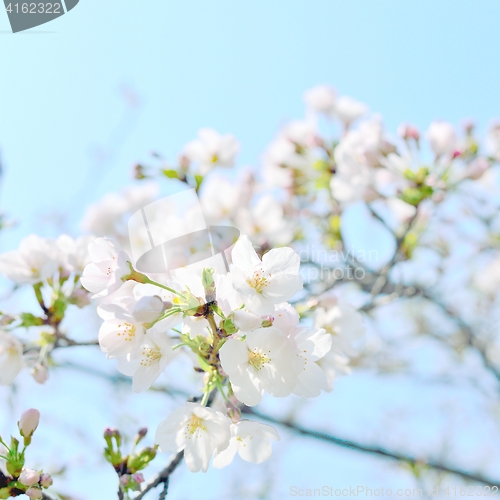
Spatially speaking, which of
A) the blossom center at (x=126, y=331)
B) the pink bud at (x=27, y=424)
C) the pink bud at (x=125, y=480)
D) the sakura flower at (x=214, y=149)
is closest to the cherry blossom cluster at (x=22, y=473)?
the pink bud at (x=27, y=424)

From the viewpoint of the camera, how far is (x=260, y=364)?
47.3 inches

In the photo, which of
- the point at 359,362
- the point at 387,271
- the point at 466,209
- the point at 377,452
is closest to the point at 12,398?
the point at 377,452

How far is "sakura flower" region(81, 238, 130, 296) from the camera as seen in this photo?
49.3 inches

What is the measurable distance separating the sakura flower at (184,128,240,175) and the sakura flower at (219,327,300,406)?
1921 millimetres

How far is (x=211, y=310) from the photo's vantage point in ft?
3.99

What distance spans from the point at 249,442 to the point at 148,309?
1.76 feet

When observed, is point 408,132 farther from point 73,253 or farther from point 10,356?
point 10,356

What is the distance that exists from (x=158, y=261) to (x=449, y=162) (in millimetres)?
1815

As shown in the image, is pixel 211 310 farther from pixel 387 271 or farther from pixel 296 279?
pixel 387 271

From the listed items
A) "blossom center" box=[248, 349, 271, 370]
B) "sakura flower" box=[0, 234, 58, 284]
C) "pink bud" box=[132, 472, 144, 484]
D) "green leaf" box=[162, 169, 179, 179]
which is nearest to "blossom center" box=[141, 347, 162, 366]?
"blossom center" box=[248, 349, 271, 370]

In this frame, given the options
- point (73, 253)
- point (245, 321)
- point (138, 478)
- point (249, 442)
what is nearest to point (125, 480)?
point (138, 478)

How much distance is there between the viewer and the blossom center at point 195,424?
1.26m

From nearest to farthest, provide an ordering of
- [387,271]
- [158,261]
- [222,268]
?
[222,268]
[158,261]
[387,271]

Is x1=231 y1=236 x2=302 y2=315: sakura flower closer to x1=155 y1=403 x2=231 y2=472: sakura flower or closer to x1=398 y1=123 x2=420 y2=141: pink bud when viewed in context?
x1=155 y1=403 x2=231 y2=472: sakura flower
